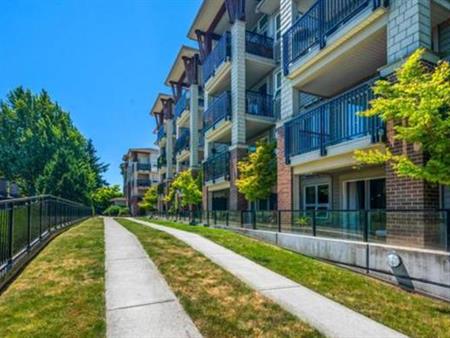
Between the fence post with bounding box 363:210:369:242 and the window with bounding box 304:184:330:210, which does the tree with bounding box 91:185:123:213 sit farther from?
the fence post with bounding box 363:210:369:242

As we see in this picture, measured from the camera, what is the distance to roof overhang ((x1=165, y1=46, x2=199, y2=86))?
28.6 m

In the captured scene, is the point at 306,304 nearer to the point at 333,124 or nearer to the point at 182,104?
the point at 333,124

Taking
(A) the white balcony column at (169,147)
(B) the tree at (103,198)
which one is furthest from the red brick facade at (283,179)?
(B) the tree at (103,198)

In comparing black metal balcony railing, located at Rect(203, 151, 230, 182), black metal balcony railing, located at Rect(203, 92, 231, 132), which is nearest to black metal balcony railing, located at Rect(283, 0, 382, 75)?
black metal balcony railing, located at Rect(203, 92, 231, 132)

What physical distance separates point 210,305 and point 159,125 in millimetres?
41924

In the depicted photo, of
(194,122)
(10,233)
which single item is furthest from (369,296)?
(194,122)

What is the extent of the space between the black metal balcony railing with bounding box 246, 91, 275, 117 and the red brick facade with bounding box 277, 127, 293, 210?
14.8 feet

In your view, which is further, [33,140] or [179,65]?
[33,140]

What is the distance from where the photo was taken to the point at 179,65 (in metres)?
31.4

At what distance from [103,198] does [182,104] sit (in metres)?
40.3

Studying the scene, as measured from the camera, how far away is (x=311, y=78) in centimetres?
1317

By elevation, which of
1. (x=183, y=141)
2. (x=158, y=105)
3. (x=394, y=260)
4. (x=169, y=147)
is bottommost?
(x=394, y=260)

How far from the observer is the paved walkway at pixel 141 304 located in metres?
4.51

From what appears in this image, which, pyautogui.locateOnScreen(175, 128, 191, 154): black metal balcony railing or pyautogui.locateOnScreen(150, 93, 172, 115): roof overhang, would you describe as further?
pyautogui.locateOnScreen(150, 93, 172, 115): roof overhang
